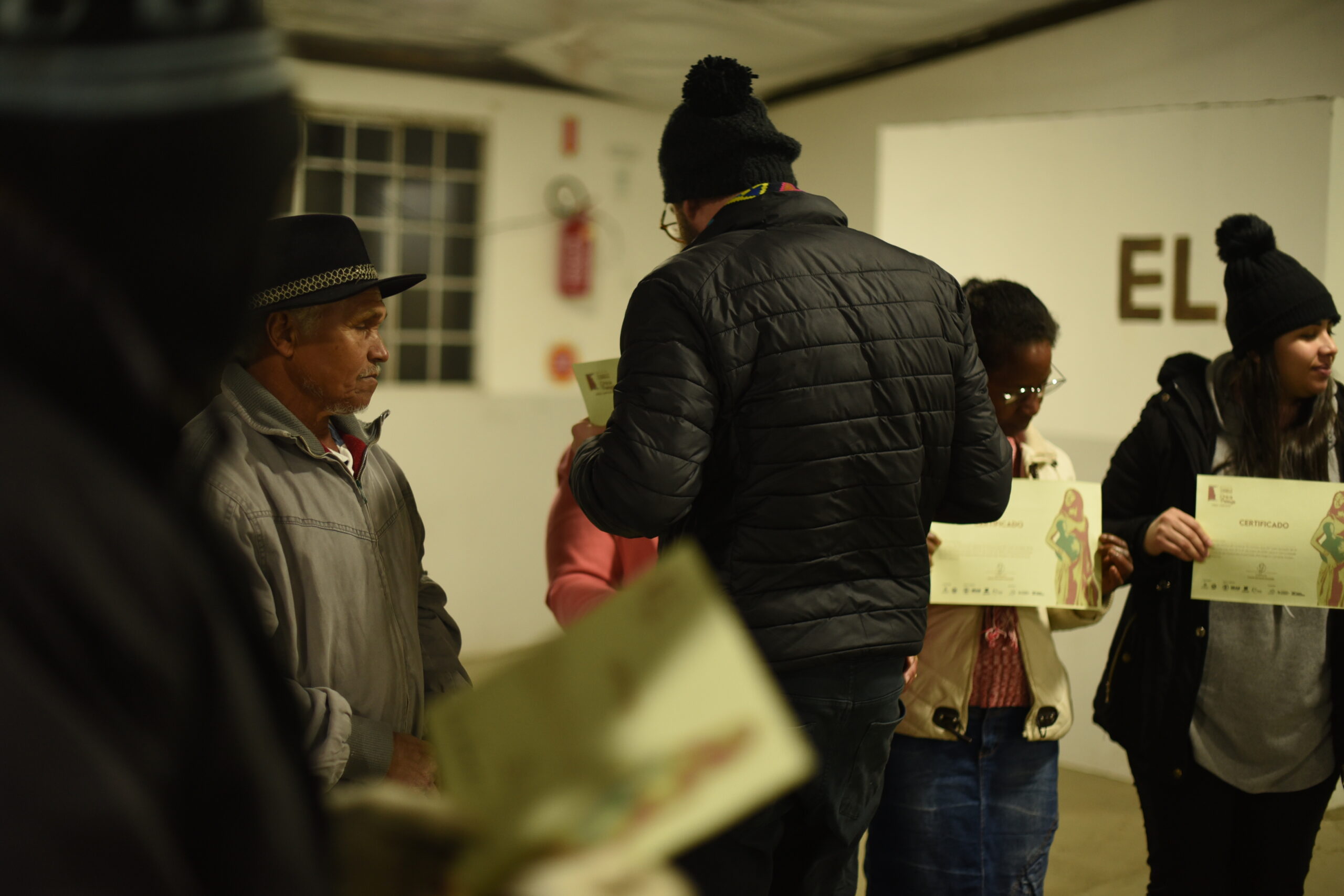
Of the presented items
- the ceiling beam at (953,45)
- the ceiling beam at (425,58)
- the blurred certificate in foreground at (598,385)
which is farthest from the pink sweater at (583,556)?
the ceiling beam at (425,58)

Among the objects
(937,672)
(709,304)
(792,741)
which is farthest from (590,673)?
(937,672)

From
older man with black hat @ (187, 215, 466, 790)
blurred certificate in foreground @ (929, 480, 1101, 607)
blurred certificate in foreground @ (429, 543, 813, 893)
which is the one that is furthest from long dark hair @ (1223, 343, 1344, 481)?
blurred certificate in foreground @ (429, 543, 813, 893)

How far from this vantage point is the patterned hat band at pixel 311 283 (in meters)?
1.61

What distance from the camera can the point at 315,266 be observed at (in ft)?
5.47

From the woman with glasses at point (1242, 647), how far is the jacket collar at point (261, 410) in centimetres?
176

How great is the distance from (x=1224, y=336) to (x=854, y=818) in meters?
2.95

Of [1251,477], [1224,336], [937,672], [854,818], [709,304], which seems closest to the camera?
[709,304]

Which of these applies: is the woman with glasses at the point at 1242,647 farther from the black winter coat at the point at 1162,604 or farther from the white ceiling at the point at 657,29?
the white ceiling at the point at 657,29

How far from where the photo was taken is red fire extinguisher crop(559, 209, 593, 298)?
6.00 metres

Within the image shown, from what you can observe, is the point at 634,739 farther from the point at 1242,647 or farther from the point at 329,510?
the point at 1242,647

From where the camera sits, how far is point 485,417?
5.93 meters

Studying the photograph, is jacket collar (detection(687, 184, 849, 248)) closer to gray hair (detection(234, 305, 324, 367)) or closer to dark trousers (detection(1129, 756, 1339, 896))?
gray hair (detection(234, 305, 324, 367))

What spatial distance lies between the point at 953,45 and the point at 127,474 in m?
4.95

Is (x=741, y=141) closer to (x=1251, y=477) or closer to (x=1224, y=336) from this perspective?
(x=1251, y=477)
